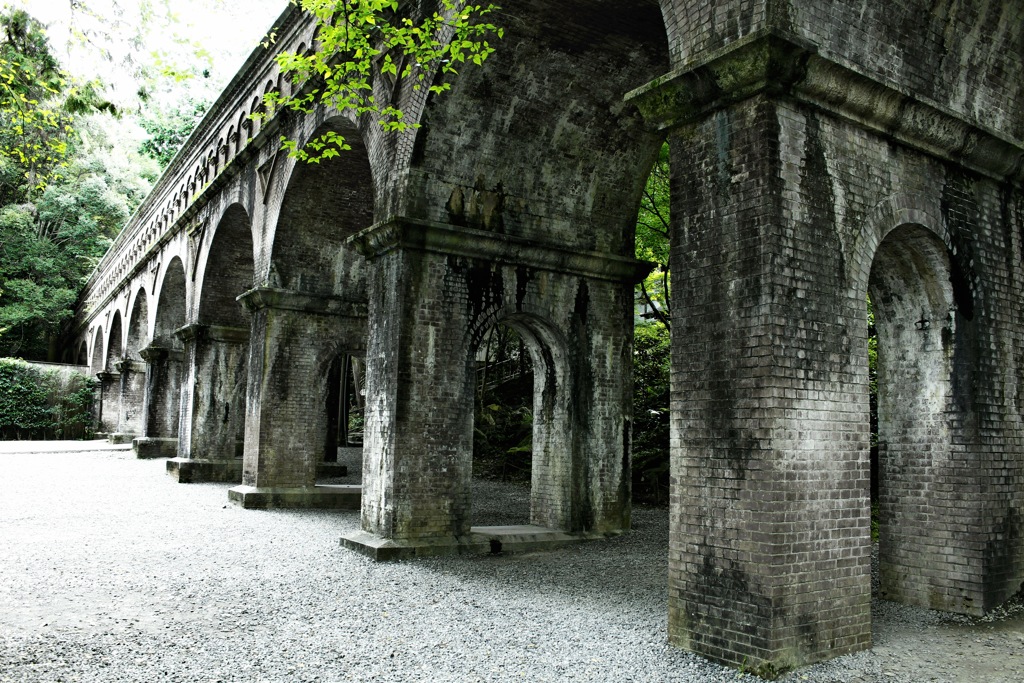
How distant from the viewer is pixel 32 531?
1130cm

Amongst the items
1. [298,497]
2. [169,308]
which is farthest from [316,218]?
[169,308]

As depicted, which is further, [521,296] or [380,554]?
[521,296]

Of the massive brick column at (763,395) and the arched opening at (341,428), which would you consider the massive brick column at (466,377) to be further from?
the arched opening at (341,428)

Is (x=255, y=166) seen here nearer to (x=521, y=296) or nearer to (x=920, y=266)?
(x=521, y=296)

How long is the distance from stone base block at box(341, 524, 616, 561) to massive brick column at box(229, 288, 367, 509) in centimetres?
Answer: 471

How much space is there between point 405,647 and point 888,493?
461 cm

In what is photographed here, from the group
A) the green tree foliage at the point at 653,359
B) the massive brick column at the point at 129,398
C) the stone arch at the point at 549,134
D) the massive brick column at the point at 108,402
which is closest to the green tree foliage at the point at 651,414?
the green tree foliage at the point at 653,359

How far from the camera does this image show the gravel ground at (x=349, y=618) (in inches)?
211

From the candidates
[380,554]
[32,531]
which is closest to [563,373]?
[380,554]

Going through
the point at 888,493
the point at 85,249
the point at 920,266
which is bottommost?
the point at 888,493

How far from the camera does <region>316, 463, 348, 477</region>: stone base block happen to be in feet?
63.3

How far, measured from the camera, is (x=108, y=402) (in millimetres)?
36969

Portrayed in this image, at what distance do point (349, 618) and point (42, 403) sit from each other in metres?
36.7

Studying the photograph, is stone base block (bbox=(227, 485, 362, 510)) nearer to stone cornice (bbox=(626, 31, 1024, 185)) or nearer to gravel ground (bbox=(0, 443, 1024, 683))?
gravel ground (bbox=(0, 443, 1024, 683))
